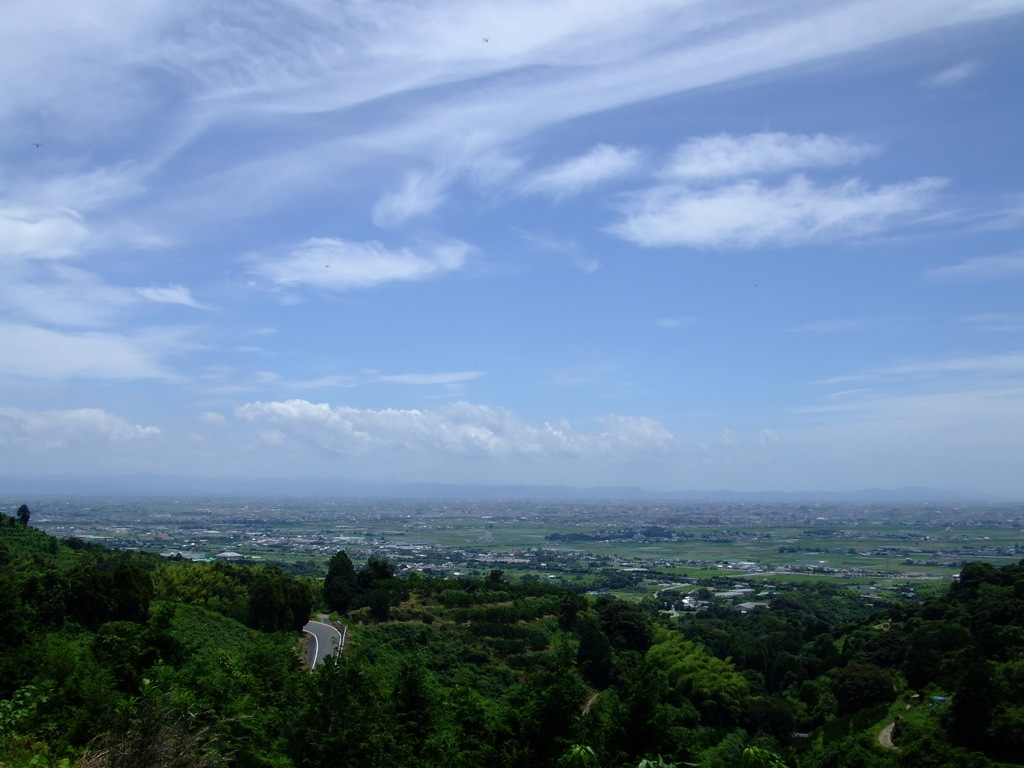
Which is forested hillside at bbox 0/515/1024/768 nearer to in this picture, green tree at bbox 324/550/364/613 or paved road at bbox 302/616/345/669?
green tree at bbox 324/550/364/613

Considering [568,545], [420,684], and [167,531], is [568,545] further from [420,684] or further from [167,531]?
[420,684]

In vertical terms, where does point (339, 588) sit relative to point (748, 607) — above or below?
above

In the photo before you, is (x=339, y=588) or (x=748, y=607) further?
(x=748, y=607)

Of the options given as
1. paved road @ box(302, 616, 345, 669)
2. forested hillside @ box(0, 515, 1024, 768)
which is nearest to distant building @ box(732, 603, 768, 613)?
forested hillside @ box(0, 515, 1024, 768)

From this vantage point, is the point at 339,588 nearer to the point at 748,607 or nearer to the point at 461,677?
the point at 461,677

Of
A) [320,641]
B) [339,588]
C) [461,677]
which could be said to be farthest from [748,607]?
[320,641]

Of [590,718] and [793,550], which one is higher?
[590,718]

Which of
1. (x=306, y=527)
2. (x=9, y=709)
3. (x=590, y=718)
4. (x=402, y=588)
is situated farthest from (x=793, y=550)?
(x=9, y=709)
